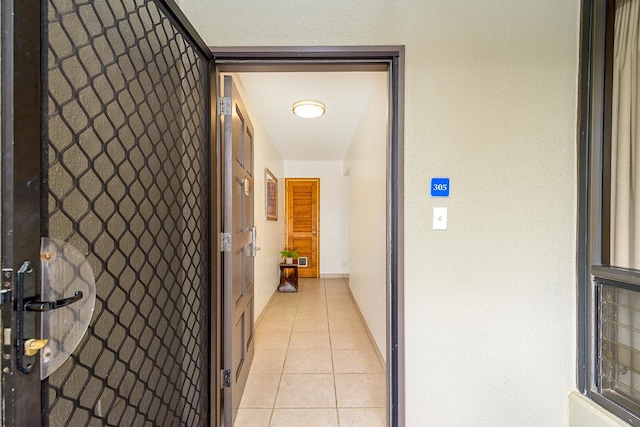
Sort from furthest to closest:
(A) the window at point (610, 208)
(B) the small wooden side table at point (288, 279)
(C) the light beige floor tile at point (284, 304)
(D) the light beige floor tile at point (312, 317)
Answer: (B) the small wooden side table at point (288, 279) → (C) the light beige floor tile at point (284, 304) → (D) the light beige floor tile at point (312, 317) → (A) the window at point (610, 208)

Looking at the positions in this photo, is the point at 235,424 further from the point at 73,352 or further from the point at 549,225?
the point at 549,225

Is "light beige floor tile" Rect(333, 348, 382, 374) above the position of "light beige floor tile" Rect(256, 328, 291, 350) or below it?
above

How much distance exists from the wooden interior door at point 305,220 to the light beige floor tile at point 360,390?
363cm

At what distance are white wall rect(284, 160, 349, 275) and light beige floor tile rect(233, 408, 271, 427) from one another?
402cm

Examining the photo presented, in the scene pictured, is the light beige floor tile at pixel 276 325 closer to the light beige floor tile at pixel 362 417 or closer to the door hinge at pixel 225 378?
the light beige floor tile at pixel 362 417

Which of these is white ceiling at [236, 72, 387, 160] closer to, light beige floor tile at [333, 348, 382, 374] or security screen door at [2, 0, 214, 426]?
security screen door at [2, 0, 214, 426]

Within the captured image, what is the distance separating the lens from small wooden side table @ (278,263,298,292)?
15.1ft

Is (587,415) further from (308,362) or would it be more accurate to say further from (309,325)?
(309,325)

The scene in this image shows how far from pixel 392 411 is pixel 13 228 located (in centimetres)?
161

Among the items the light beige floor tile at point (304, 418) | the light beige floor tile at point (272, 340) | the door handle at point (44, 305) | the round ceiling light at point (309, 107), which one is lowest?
the light beige floor tile at point (272, 340)

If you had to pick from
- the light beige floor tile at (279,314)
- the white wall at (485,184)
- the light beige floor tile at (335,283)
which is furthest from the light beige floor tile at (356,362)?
the light beige floor tile at (335,283)

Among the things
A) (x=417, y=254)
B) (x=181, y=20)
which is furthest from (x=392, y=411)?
(x=181, y=20)

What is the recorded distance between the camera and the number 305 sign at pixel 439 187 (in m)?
1.35

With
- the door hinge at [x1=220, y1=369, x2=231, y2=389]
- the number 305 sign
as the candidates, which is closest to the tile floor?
the door hinge at [x1=220, y1=369, x2=231, y2=389]
